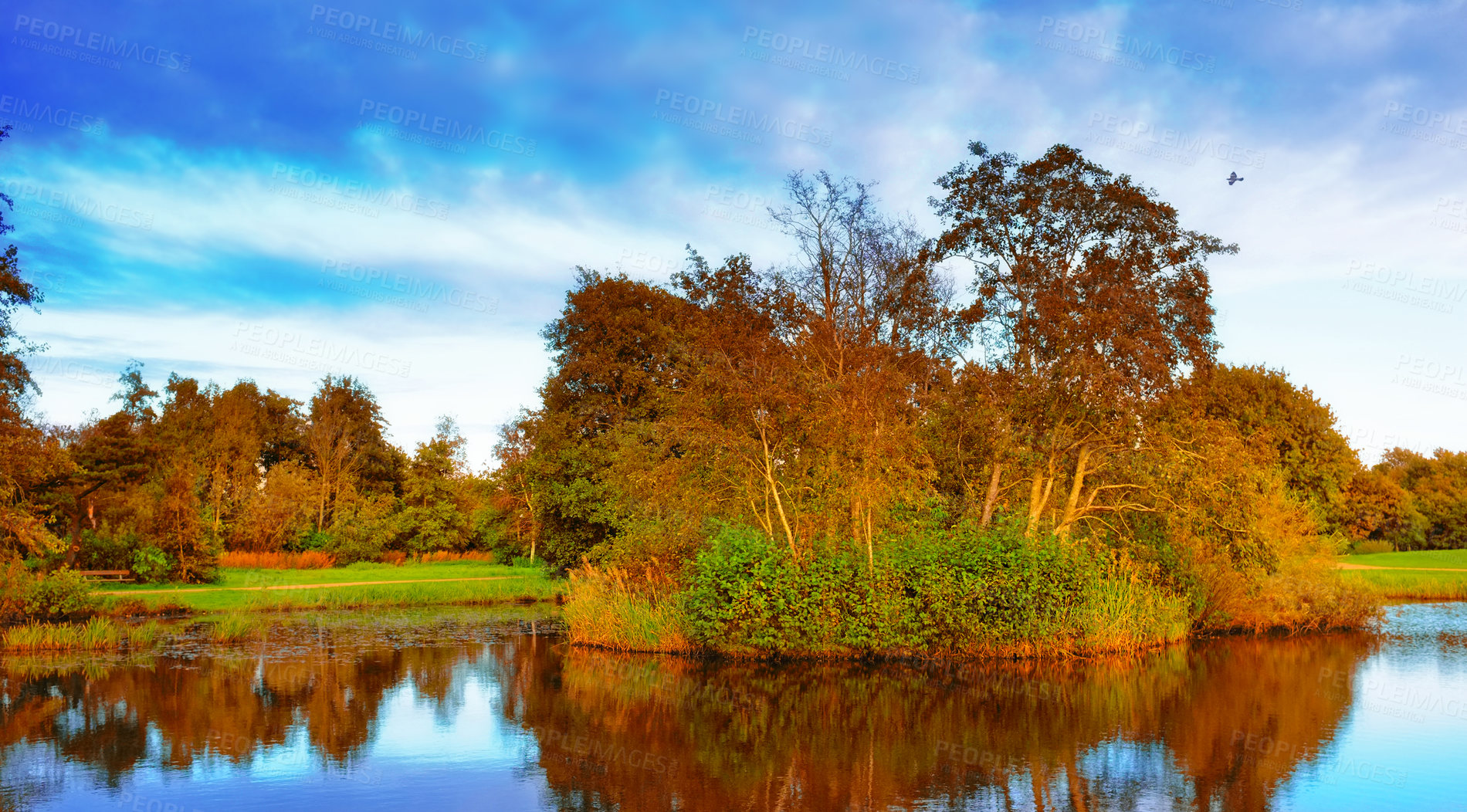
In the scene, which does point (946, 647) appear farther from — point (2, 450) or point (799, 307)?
point (2, 450)

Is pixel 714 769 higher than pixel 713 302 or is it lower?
lower

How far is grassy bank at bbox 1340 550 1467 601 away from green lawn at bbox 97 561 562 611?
108ft

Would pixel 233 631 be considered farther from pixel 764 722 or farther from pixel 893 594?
pixel 893 594

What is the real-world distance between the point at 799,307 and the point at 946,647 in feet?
37.5

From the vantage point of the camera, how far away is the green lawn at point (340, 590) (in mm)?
35125

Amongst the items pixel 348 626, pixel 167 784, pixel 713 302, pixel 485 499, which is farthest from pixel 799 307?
pixel 485 499

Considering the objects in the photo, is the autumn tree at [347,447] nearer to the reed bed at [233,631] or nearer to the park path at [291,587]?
the park path at [291,587]

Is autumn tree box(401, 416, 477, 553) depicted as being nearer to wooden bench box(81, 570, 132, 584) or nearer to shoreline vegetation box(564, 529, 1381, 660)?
wooden bench box(81, 570, 132, 584)

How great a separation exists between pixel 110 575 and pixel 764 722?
116 ft

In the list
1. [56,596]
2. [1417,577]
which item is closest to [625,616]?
[56,596]

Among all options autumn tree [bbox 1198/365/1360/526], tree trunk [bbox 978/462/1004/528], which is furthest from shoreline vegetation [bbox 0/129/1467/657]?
autumn tree [bbox 1198/365/1360/526]

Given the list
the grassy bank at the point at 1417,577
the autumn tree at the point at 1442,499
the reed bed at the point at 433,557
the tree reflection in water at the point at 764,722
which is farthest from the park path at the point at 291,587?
the autumn tree at the point at 1442,499

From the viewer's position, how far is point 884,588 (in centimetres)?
2028

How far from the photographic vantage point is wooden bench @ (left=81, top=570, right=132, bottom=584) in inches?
1470
